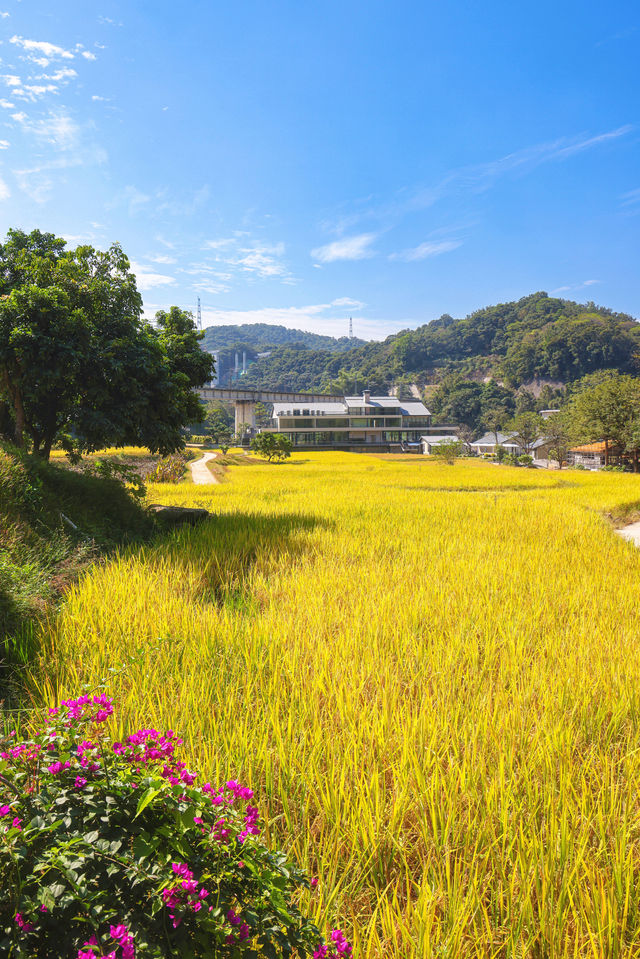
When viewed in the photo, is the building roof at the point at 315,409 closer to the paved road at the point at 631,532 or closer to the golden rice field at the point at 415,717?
the paved road at the point at 631,532

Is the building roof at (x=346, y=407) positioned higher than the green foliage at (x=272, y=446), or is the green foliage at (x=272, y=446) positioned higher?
the building roof at (x=346, y=407)

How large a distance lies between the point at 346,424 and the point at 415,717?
70.9 m

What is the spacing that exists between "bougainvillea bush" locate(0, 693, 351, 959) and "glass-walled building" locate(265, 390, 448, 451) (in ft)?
223

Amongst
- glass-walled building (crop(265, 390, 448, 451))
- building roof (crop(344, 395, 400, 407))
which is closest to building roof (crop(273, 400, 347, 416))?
glass-walled building (crop(265, 390, 448, 451))

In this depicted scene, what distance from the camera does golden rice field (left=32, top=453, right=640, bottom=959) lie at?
1699mm

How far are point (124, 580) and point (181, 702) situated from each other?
2448 mm

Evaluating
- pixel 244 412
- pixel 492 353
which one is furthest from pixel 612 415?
pixel 492 353

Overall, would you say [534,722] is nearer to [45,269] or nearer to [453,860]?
[453,860]

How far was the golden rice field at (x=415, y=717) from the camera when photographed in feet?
5.57

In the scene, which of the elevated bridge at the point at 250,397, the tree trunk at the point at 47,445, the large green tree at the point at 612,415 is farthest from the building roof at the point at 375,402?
the tree trunk at the point at 47,445

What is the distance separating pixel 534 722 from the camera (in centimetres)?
269

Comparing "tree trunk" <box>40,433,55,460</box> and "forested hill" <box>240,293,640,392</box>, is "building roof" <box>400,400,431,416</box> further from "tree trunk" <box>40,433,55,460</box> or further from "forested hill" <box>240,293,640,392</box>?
"tree trunk" <box>40,433,55,460</box>

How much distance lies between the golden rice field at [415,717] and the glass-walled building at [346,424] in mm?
64693

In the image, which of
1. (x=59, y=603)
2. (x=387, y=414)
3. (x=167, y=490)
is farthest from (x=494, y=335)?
(x=59, y=603)
